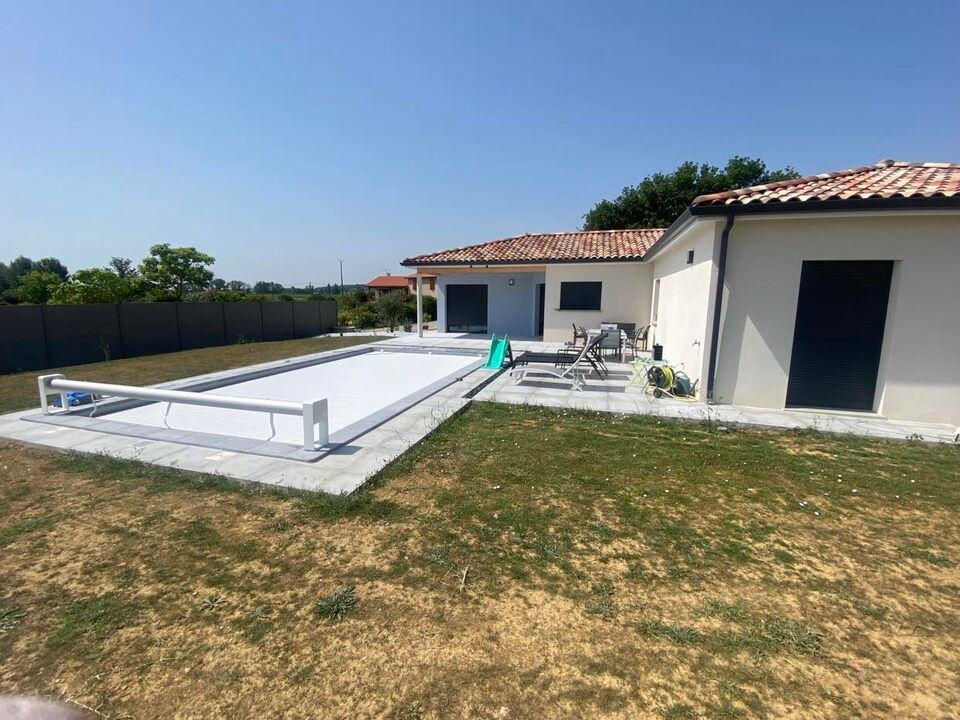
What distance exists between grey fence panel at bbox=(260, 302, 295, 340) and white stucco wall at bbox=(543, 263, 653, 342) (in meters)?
13.4

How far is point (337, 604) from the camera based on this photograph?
2801 millimetres

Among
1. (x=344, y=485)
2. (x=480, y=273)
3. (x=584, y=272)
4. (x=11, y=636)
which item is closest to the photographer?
(x=11, y=636)

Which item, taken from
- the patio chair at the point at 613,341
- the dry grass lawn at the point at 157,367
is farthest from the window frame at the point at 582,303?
the dry grass lawn at the point at 157,367

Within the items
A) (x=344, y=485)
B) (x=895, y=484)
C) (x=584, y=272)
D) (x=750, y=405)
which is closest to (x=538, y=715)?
(x=344, y=485)

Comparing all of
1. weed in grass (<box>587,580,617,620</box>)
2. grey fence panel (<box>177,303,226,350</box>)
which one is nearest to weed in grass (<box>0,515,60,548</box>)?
weed in grass (<box>587,580,617,620</box>)

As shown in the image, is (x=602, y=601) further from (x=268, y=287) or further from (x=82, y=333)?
(x=268, y=287)

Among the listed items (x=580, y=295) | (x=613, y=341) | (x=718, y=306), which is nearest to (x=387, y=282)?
(x=580, y=295)

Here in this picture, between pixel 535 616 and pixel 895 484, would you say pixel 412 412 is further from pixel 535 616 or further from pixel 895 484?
pixel 895 484

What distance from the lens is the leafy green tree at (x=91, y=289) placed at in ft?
72.6

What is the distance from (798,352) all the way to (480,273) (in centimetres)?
1406

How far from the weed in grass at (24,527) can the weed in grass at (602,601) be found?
4560mm

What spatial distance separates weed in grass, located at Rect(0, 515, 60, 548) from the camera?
3.56 metres

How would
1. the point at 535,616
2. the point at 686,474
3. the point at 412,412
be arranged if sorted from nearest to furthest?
the point at 535,616, the point at 686,474, the point at 412,412

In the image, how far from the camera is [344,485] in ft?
14.6
